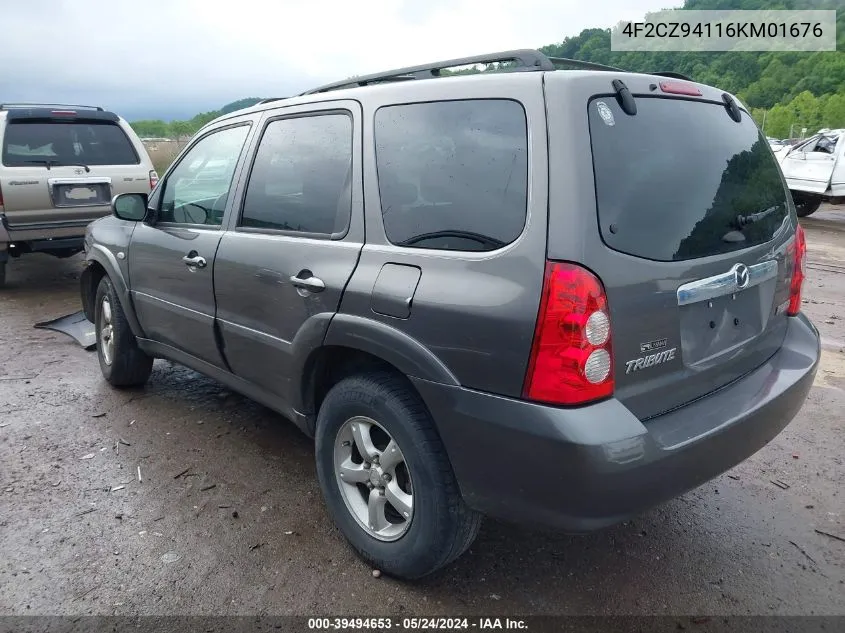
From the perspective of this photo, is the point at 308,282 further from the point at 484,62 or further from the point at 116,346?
the point at 116,346

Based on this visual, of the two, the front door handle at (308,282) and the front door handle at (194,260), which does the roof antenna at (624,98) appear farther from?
the front door handle at (194,260)

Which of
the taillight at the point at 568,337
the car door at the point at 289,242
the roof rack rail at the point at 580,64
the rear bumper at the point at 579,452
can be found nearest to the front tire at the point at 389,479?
the rear bumper at the point at 579,452

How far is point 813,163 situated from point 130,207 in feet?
Result: 45.9

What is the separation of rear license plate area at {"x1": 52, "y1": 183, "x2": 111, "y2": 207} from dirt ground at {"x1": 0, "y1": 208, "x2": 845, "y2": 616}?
3.70 metres

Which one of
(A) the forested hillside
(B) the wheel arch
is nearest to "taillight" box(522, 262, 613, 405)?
(B) the wheel arch

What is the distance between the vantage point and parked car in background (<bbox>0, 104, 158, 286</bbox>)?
22.5 ft

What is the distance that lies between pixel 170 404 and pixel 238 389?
3.93 feet

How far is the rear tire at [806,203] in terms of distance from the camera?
1379cm

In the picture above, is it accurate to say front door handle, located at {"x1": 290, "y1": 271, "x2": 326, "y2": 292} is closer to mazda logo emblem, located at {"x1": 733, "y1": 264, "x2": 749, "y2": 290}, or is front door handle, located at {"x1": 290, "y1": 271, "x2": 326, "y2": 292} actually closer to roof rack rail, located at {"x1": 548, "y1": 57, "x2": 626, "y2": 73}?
roof rack rail, located at {"x1": 548, "y1": 57, "x2": 626, "y2": 73}

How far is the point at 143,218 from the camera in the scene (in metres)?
3.86

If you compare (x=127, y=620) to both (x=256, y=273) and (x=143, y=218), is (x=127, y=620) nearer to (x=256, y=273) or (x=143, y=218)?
(x=256, y=273)

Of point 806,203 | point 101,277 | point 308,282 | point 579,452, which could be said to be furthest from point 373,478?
point 806,203

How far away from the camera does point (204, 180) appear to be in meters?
3.55

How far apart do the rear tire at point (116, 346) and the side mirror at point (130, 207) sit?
2.20ft
